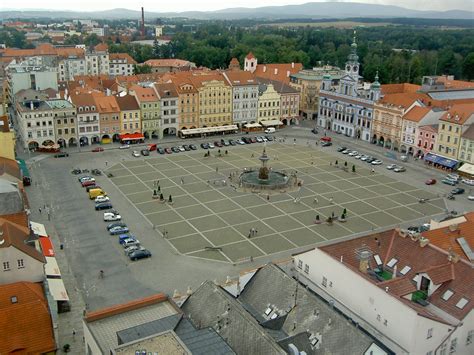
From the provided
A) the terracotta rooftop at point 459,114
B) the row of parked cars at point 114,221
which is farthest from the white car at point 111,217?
the terracotta rooftop at point 459,114

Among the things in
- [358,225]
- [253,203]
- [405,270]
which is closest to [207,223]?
[253,203]

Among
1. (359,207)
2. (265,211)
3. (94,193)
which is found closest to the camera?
(265,211)

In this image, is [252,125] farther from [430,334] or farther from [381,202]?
[430,334]

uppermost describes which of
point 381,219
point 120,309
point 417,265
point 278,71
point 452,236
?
point 278,71

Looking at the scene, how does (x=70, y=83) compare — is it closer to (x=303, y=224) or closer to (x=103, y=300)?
(x=303, y=224)

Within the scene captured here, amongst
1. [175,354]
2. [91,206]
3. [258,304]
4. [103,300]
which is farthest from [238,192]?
[175,354]

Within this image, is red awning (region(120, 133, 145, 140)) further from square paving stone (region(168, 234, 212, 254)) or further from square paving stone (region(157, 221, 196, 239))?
square paving stone (region(168, 234, 212, 254))

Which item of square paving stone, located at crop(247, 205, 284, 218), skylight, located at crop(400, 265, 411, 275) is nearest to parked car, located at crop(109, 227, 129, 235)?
square paving stone, located at crop(247, 205, 284, 218)
